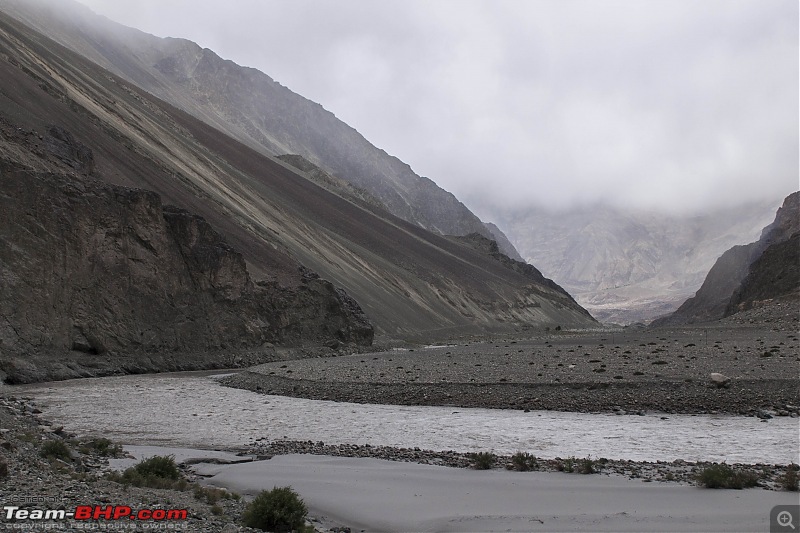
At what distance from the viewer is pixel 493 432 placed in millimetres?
16969

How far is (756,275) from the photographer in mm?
85812

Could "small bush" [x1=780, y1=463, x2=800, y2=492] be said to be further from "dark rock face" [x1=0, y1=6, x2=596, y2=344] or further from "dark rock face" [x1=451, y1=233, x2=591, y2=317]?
"dark rock face" [x1=451, y1=233, x2=591, y2=317]

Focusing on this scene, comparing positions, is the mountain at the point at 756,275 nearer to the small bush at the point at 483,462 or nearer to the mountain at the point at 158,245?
the mountain at the point at 158,245

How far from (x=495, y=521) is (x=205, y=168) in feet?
247

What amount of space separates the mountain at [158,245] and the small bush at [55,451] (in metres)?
19.1

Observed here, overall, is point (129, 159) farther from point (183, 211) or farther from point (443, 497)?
point (443, 497)

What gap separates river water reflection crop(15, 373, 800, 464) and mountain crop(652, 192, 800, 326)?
66.4m

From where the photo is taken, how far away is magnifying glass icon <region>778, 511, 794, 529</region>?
25.9ft

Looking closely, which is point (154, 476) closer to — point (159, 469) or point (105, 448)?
point (159, 469)

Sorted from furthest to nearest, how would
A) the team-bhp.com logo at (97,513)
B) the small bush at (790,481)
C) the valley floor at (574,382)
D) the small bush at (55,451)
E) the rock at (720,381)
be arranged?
the rock at (720,381) → the valley floor at (574,382) → the small bush at (55,451) → the small bush at (790,481) → the team-bhp.com logo at (97,513)

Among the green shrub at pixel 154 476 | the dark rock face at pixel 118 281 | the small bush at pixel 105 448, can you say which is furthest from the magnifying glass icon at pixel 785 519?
the dark rock face at pixel 118 281

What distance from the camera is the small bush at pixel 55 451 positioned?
11.4m

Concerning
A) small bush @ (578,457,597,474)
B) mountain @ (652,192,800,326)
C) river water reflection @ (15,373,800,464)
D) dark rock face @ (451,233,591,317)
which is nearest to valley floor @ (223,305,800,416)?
river water reflection @ (15,373,800,464)

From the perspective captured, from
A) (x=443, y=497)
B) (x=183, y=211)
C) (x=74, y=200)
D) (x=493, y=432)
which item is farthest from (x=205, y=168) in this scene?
(x=443, y=497)
